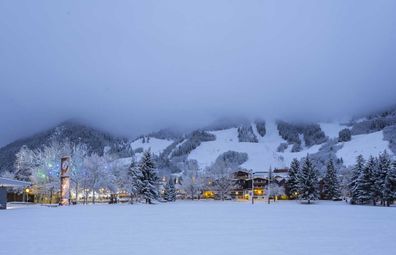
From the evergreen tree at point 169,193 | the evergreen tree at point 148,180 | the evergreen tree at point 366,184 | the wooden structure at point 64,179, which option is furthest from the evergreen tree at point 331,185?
the wooden structure at point 64,179

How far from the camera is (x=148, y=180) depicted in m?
84.1

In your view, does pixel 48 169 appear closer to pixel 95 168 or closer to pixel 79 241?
pixel 95 168

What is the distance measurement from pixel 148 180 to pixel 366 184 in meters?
42.2

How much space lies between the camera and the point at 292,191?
10300 cm

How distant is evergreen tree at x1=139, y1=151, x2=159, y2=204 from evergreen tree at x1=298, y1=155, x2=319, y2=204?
31.4m

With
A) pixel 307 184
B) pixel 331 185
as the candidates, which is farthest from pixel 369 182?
pixel 331 185

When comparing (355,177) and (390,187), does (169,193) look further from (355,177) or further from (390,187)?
(390,187)

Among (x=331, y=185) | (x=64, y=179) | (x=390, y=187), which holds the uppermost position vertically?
(x=64, y=179)

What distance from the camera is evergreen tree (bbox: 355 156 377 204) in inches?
2881

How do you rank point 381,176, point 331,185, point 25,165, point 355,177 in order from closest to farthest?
1. point 381,176
2. point 355,177
3. point 25,165
4. point 331,185

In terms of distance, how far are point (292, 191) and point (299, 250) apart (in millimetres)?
90564

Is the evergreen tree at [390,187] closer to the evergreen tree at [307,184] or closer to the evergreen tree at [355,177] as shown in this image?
the evergreen tree at [355,177]

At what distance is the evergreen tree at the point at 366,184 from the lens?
240 ft

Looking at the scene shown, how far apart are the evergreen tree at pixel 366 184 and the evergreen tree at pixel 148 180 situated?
131 feet
